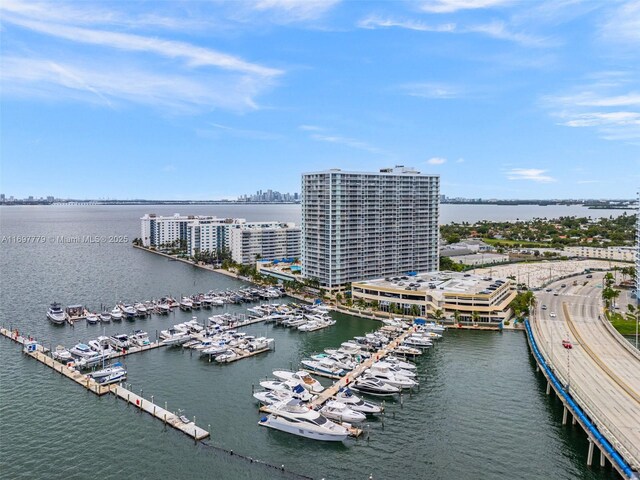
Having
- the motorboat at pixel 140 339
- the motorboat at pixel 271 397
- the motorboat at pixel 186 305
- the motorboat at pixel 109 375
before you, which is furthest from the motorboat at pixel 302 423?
the motorboat at pixel 186 305

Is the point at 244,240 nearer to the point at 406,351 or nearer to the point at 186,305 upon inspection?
the point at 186,305

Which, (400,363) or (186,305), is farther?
(186,305)

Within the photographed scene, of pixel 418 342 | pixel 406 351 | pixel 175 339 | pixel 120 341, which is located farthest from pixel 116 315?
pixel 418 342

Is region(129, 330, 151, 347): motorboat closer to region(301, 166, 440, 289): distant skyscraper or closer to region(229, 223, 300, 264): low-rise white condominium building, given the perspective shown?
region(301, 166, 440, 289): distant skyscraper

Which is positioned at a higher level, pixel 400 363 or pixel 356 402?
pixel 400 363

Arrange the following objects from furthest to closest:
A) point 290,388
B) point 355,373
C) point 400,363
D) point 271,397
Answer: point 400,363
point 355,373
point 290,388
point 271,397

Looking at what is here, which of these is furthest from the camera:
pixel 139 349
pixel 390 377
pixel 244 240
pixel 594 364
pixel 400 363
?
pixel 244 240

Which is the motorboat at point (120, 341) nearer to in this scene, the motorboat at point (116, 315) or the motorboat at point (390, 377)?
the motorboat at point (116, 315)
